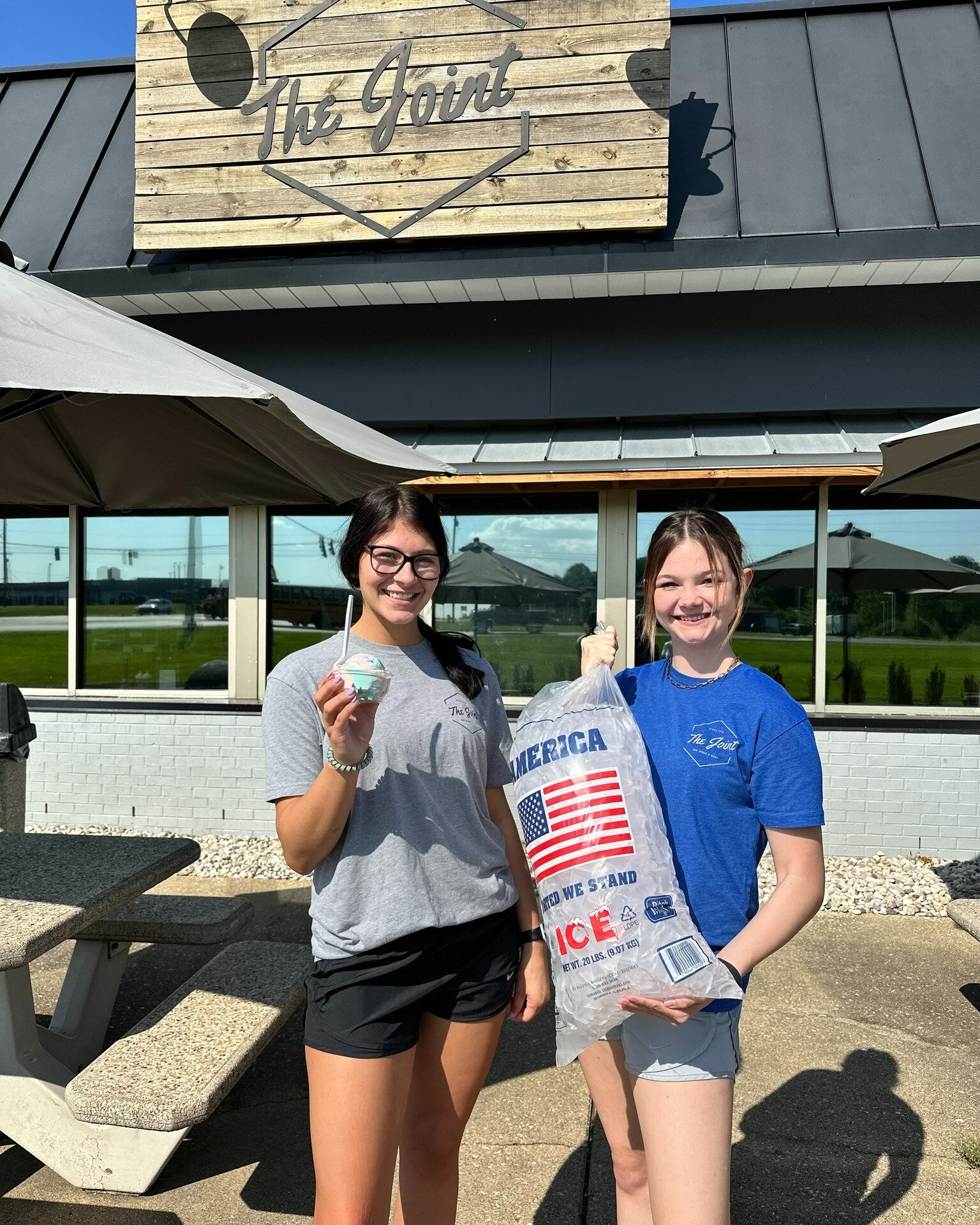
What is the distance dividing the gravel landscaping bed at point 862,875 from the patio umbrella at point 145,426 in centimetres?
215

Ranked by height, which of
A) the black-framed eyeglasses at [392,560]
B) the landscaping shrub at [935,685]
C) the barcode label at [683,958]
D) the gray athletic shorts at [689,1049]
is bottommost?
the gray athletic shorts at [689,1049]

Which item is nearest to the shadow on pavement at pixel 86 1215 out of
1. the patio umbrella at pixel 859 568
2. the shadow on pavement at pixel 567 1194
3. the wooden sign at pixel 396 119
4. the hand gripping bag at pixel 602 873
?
the shadow on pavement at pixel 567 1194

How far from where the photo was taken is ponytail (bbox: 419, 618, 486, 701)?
2.02m

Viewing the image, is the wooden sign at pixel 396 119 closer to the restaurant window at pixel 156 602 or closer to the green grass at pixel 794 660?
the restaurant window at pixel 156 602

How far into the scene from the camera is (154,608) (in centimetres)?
730

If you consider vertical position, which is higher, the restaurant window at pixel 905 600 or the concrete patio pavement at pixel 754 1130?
the restaurant window at pixel 905 600

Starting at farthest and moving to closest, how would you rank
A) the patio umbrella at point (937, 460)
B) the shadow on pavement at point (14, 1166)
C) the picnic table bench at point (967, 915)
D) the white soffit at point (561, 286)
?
the white soffit at point (561, 286) → the picnic table bench at point (967, 915) → the patio umbrella at point (937, 460) → the shadow on pavement at point (14, 1166)

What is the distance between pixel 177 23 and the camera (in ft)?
21.3

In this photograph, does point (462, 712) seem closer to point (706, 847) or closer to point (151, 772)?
point (706, 847)

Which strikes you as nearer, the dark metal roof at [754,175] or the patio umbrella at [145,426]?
the patio umbrella at [145,426]

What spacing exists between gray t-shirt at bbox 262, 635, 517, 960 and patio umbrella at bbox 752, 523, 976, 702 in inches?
197

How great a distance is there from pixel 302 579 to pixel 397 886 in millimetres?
5548

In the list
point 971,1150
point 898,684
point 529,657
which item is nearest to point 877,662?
point 898,684

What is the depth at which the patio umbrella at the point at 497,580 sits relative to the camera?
6.88m
